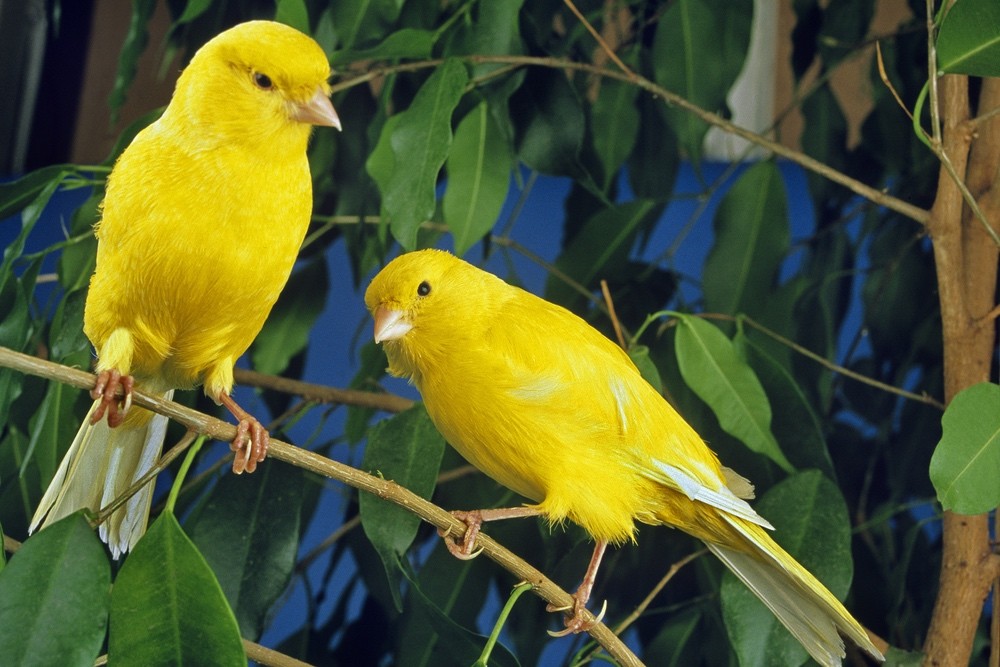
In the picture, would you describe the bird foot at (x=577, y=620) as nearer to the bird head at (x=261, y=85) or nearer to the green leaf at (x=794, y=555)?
the green leaf at (x=794, y=555)

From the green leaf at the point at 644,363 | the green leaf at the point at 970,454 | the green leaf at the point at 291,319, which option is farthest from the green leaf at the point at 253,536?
the green leaf at the point at 970,454

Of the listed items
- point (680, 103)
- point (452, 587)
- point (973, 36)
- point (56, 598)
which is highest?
point (973, 36)

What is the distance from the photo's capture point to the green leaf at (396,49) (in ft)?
2.85

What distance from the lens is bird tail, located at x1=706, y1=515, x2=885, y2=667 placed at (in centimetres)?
79

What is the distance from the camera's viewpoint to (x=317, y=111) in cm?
65

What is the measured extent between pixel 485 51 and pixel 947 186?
0.44 metres

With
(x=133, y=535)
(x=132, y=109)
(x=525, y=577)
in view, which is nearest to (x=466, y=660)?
(x=525, y=577)

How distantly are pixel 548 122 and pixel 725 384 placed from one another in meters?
0.31

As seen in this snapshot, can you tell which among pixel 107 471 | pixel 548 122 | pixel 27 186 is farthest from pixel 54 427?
pixel 548 122

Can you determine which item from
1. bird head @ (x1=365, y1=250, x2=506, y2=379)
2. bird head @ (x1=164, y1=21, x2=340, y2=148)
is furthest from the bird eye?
bird head @ (x1=365, y1=250, x2=506, y2=379)

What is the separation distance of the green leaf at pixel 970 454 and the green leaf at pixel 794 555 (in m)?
0.18

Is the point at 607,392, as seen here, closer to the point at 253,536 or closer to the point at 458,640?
the point at 458,640

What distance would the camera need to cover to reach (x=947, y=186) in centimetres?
94

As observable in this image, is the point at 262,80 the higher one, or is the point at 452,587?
the point at 262,80
